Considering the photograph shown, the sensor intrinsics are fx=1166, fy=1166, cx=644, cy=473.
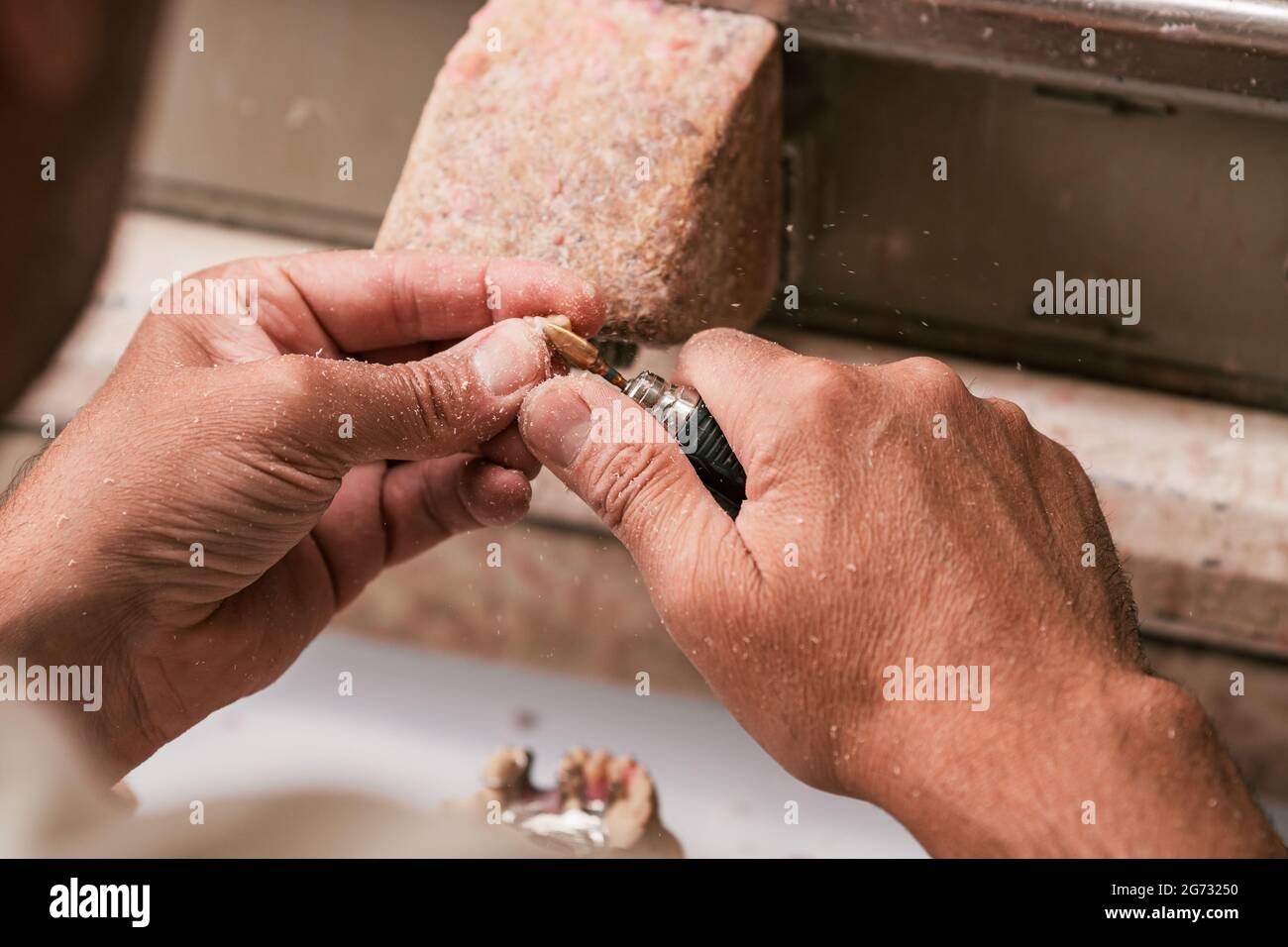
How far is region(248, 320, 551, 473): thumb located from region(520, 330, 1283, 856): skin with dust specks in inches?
3.9

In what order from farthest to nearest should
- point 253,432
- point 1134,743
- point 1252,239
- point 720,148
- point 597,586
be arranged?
point 597,586 → point 1252,239 → point 720,148 → point 253,432 → point 1134,743

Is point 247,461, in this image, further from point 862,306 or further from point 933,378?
point 862,306

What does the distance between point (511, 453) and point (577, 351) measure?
123mm

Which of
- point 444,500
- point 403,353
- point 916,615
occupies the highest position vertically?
point 403,353

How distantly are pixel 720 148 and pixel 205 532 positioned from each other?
1.50 ft

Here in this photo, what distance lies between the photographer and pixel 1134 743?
0.64 m

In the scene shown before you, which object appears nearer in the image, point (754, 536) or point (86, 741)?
point (754, 536)

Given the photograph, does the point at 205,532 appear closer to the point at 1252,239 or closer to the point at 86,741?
the point at 86,741

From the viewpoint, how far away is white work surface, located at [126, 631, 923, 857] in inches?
46.9

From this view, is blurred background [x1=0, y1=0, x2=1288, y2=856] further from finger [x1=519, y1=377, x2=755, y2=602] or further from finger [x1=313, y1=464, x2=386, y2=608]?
finger [x1=519, y1=377, x2=755, y2=602]

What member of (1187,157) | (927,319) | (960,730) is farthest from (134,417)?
(1187,157)

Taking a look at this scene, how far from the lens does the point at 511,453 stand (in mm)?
896

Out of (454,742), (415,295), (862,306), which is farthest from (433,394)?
(454,742)

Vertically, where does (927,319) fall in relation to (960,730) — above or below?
above
